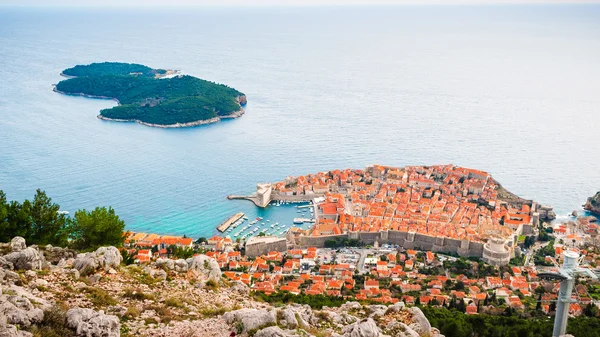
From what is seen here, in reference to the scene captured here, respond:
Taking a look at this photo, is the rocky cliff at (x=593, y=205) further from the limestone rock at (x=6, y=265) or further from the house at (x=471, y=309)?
the limestone rock at (x=6, y=265)

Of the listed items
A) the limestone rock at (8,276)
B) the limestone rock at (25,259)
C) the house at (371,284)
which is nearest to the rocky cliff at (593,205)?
the house at (371,284)

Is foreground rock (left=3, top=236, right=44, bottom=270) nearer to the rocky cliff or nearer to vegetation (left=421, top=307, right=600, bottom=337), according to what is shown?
vegetation (left=421, top=307, right=600, bottom=337)

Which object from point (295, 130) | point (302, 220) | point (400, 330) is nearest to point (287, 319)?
point (400, 330)

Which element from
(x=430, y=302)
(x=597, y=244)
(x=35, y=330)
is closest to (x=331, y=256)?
(x=430, y=302)

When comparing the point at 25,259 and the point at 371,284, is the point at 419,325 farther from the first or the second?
the point at 371,284

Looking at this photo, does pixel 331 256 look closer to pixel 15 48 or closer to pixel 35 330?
pixel 35 330
